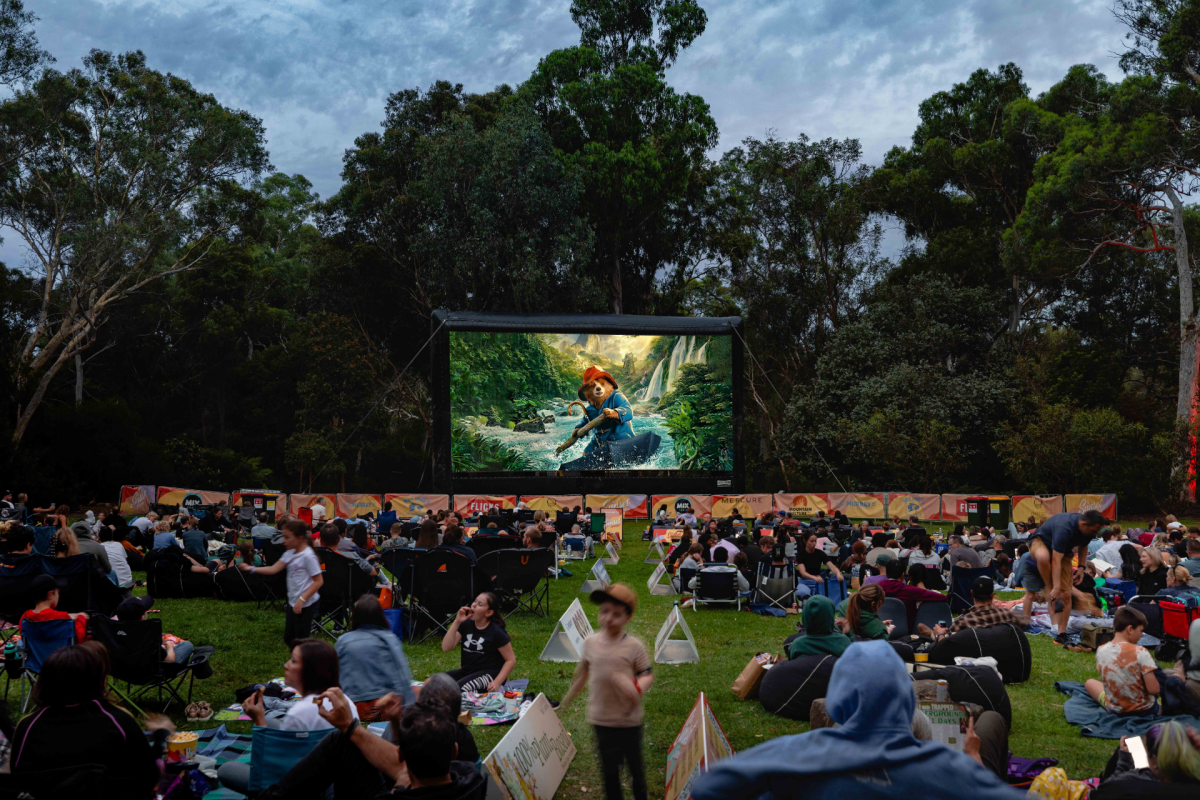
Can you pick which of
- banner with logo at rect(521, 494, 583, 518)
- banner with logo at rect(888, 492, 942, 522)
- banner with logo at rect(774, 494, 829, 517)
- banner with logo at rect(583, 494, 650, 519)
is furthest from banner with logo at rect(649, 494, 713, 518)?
banner with logo at rect(888, 492, 942, 522)

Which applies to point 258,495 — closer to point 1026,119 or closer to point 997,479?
point 997,479

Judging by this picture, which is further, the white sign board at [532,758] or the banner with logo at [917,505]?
the banner with logo at [917,505]

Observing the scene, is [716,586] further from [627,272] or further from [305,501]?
[627,272]

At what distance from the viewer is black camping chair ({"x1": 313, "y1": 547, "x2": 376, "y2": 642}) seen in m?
9.72

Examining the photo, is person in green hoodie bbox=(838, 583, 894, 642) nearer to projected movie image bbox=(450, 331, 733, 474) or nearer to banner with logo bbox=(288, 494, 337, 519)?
banner with logo bbox=(288, 494, 337, 519)

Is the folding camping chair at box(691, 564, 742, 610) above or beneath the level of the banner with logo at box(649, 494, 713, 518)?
above

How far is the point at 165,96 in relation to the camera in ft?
119

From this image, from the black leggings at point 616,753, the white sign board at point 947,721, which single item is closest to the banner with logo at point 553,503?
the white sign board at point 947,721

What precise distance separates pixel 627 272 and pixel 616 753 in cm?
4069

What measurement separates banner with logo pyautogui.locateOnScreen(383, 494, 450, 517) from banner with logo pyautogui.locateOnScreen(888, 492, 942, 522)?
46.3 ft

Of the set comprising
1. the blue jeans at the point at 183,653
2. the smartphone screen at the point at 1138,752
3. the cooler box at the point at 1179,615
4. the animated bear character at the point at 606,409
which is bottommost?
the cooler box at the point at 1179,615

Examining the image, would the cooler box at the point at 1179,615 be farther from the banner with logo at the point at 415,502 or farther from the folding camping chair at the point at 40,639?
the banner with logo at the point at 415,502

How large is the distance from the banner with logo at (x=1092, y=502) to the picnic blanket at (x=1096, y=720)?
2140cm

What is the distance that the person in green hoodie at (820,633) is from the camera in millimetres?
6801
